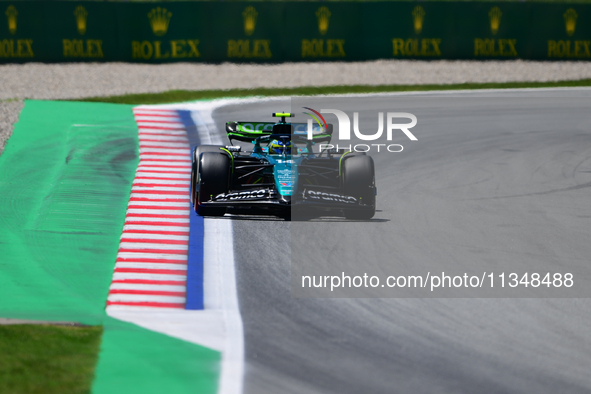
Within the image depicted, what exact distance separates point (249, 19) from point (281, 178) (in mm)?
14614

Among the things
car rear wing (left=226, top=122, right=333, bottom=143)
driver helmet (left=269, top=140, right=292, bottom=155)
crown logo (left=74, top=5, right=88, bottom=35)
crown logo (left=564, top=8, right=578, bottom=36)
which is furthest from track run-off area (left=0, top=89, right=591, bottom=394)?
crown logo (left=564, top=8, right=578, bottom=36)

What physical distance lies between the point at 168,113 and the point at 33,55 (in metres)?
8.47

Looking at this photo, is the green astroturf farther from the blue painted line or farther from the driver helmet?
A: the driver helmet

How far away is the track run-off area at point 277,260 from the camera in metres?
6.73

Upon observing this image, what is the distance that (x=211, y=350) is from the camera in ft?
23.0

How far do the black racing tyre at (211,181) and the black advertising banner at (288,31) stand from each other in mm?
14031

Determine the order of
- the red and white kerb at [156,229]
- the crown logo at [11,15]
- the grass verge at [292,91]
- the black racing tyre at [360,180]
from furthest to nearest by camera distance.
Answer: the crown logo at [11,15], the grass verge at [292,91], the black racing tyre at [360,180], the red and white kerb at [156,229]

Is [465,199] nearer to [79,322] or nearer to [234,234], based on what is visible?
[234,234]

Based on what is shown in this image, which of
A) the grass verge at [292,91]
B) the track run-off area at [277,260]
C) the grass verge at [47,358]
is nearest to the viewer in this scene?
the grass verge at [47,358]

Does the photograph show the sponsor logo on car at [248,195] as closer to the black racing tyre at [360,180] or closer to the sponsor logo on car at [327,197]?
the sponsor logo on car at [327,197]

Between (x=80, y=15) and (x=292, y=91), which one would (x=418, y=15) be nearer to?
(x=292, y=91)

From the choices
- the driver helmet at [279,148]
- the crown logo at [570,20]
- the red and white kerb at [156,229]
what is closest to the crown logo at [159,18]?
the red and white kerb at [156,229]

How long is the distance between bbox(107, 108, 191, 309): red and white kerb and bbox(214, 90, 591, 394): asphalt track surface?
0.81 meters

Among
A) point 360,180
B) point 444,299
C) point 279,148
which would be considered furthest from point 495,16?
point 444,299
